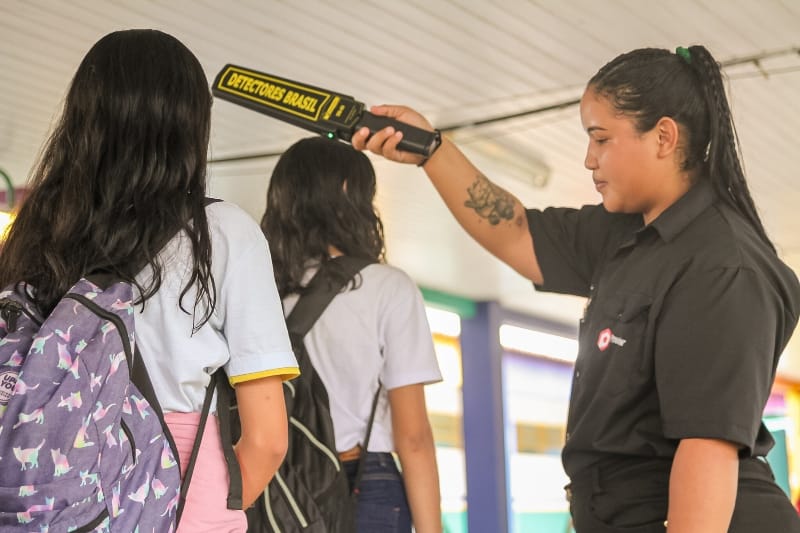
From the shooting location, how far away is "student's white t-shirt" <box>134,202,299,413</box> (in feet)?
4.33

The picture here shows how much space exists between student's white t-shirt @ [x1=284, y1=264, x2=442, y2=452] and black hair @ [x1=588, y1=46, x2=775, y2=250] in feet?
1.99

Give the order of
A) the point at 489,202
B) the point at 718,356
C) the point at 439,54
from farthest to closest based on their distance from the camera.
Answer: the point at 439,54, the point at 489,202, the point at 718,356

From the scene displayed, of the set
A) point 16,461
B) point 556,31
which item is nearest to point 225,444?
point 16,461

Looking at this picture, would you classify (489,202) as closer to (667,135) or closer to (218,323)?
(667,135)

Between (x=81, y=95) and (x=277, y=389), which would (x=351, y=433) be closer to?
(x=277, y=389)

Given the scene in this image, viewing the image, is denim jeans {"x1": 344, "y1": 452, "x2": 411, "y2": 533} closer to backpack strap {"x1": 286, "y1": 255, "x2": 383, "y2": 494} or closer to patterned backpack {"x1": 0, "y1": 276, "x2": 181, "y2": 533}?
backpack strap {"x1": 286, "y1": 255, "x2": 383, "y2": 494}

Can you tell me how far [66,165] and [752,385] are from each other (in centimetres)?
107

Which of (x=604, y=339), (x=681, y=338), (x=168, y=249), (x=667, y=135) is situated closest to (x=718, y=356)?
(x=681, y=338)

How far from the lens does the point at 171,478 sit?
49.5 inches

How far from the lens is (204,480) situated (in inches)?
51.7

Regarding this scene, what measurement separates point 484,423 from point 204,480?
8011 millimetres

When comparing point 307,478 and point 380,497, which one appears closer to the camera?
point 307,478

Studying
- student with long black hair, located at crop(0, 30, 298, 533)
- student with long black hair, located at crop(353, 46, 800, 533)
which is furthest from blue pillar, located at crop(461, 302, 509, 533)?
student with long black hair, located at crop(0, 30, 298, 533)

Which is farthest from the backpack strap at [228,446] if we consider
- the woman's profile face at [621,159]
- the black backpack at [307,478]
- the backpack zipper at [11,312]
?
the woman's profile face at [621,159]
